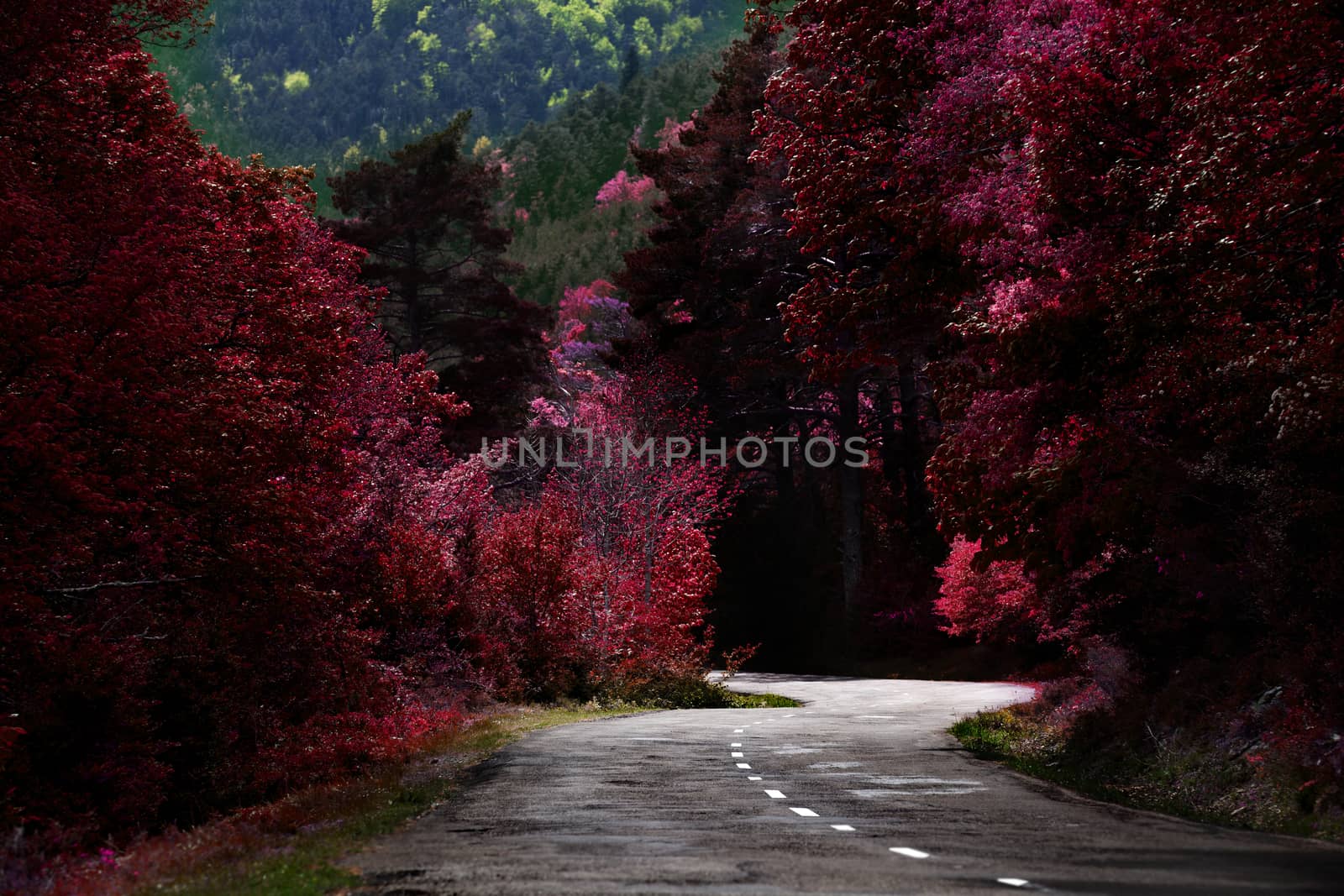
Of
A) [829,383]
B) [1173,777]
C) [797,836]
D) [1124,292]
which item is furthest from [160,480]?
[1173,777]

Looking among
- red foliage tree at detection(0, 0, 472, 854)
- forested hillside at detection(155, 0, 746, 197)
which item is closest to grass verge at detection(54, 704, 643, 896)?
red foliage tree at detection(0, 0, 472, 854)

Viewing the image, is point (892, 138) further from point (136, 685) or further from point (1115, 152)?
point (136, 685)

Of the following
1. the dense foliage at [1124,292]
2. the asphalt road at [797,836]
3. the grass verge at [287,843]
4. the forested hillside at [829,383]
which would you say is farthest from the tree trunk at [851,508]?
the grass verge at [287,843]

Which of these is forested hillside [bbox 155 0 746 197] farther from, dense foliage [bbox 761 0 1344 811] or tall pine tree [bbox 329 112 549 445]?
dense foliage [bbox 761 0 1344 811]

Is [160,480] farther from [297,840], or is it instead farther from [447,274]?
[447,274]

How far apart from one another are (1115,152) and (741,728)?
48.0 ft

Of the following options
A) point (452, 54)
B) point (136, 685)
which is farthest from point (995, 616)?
point (452, 54)

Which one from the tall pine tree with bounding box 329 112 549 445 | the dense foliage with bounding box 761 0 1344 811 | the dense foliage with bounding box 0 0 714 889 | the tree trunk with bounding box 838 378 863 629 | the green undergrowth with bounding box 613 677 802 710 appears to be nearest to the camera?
the dense foliage with bounding box 761 0 1344 811

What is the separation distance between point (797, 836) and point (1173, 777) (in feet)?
21.8

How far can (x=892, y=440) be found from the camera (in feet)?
187

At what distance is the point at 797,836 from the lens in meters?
11.6

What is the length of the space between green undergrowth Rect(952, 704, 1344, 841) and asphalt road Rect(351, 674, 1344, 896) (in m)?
0.79

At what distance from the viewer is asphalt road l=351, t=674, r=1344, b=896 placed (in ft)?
29.1

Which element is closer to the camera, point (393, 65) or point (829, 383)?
point (829, 383)
